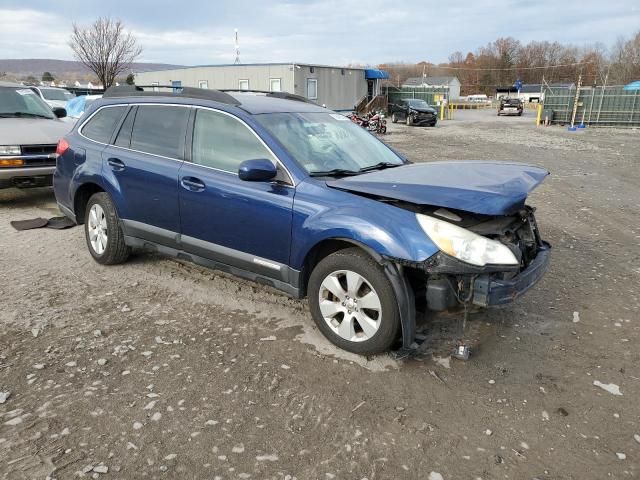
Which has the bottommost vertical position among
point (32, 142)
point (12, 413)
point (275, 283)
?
point (12, 413)

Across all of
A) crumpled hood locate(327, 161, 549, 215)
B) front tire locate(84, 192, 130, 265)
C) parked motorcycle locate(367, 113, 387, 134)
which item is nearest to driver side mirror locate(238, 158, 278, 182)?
crumpled hood locate(327, 161, 549, 215)

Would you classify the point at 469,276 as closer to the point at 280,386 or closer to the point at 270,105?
the point at 280,386

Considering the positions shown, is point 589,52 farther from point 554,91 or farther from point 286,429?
point 286,429

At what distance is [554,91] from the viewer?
32.3m

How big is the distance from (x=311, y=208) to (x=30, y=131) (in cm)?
650

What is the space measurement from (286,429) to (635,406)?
214cm

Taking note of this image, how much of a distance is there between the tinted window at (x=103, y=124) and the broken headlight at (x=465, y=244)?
3450 mm

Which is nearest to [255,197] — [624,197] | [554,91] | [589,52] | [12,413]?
[12,413]

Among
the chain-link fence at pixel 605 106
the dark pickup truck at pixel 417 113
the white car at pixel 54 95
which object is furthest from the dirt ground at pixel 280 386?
the chain-link fence at pixel 605 106

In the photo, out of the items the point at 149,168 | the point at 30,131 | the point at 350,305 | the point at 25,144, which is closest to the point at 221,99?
the point at 149,168

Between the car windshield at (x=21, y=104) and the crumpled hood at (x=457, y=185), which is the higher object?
the car windshield at (x=21, y=104)

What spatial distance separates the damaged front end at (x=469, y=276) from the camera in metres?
3.12

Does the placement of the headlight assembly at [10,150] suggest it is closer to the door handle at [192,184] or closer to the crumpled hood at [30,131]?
the crumpled hood at [30,131]

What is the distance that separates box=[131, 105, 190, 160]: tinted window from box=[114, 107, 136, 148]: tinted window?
0.22ft
